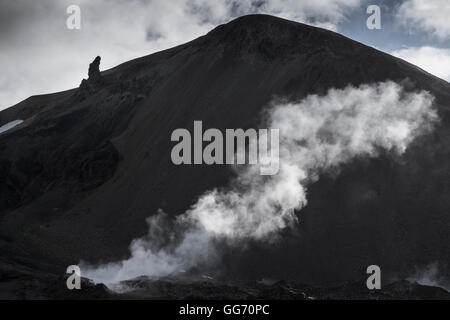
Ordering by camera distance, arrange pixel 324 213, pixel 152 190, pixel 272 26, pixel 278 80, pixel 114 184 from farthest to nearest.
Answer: pixel 272 26 < pixel 278 80 < pixel 114 184 < pixel 152 190 < pixel 324 213

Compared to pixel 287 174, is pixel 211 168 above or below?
above

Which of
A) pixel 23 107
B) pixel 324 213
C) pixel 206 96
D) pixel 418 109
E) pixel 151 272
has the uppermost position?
pixel 23 107

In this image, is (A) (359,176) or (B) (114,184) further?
(B) (114,184)

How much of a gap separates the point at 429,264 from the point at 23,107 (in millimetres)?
57298

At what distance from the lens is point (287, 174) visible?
128ft

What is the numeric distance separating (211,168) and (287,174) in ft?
17.5

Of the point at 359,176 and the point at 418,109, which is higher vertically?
the point at 418,109

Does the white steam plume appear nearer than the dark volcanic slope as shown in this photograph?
No

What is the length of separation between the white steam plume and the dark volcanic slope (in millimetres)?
1057

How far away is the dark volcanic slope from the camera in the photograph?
34312 millimetres

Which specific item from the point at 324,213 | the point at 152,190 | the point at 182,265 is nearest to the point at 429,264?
the point at 324,213

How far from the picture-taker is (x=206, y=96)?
1944 inches

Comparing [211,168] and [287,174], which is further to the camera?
[211,168]

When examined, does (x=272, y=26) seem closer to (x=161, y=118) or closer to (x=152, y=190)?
(x=161, y=118)
